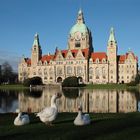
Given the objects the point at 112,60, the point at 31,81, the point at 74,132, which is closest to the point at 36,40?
the point at 112,60

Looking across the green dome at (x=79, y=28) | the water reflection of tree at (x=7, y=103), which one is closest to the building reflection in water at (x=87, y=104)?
the water reflection of tree at (x=7, y=103)

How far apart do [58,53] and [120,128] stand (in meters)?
133

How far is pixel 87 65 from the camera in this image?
14088 centimetres

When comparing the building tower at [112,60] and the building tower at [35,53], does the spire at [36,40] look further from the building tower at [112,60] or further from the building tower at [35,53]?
the building tower at [112,60]

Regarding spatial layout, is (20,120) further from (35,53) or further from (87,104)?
(35,53)

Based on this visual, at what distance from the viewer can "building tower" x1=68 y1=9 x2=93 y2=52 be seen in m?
154

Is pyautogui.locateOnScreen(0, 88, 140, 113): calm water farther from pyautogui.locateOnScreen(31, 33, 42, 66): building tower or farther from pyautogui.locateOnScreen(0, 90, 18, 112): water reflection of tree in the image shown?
pyautogui.locateOnScreen(31, 33, 42, 66): building tower

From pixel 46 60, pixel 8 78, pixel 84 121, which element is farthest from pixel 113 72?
pixel 84 121

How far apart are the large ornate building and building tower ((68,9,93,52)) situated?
469 mm

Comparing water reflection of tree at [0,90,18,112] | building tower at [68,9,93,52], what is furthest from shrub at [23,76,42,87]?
water reflection of tree at [0,90,18,112]

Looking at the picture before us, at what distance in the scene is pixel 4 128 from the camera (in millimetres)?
12852

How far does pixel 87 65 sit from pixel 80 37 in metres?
18.6

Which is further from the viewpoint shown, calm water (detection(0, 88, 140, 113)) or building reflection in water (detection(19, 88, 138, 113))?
calm water (detection(0, 88, 140, 113))

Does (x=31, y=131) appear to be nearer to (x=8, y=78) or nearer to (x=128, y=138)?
(x=128, y=138)
